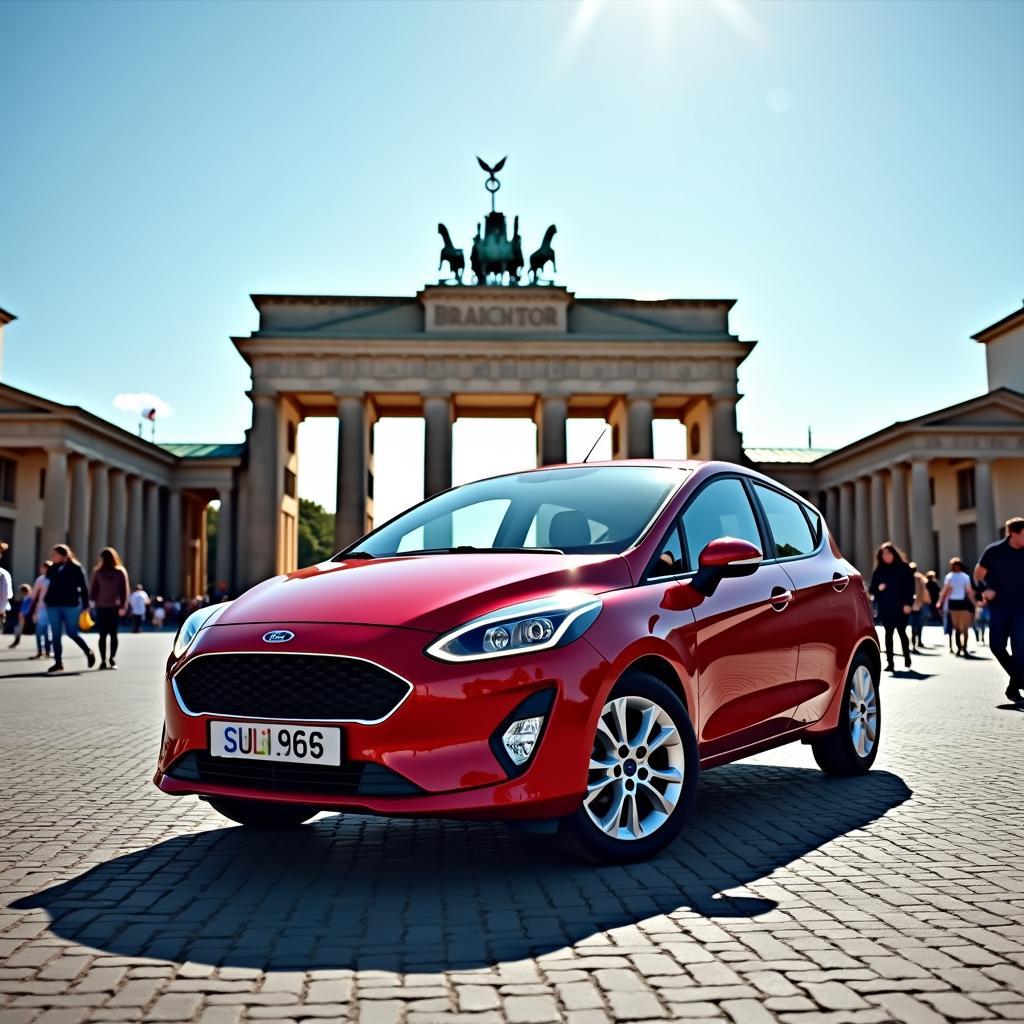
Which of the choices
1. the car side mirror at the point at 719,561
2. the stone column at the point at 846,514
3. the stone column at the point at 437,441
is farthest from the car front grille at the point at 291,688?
the stone column at the point at 846,514

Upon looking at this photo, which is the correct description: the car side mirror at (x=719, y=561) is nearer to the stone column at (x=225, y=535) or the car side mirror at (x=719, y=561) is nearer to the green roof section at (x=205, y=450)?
the stone column at (x=225, y=535)

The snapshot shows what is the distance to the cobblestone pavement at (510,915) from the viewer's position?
322 cm

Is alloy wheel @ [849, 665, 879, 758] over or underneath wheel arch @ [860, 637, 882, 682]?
underneath

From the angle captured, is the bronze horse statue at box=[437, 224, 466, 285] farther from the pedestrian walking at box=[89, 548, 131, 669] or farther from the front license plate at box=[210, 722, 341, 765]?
the front license plate at box=[210, 722, 341, 765]

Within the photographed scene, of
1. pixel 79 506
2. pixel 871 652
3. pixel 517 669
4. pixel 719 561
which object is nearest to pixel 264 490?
pixel 79 506

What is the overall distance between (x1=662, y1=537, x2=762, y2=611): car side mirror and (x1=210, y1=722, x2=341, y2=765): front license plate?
5.41 ft

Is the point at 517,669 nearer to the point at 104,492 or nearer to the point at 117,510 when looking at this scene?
the point at 104,492

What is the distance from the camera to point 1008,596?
42.4ft

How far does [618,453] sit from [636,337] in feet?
24.7

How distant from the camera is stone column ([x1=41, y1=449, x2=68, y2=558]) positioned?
169 feet

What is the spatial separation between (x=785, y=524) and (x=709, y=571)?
5.26 ft

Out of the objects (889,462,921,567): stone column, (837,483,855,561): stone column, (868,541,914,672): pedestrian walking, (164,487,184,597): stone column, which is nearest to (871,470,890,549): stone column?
(889,462,921,567): stone column

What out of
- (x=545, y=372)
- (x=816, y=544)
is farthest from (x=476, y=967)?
(x=545, y=372)

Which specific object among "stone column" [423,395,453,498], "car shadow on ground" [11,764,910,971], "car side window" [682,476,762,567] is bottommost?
"car shadow on ground" [11,764,910,971]
